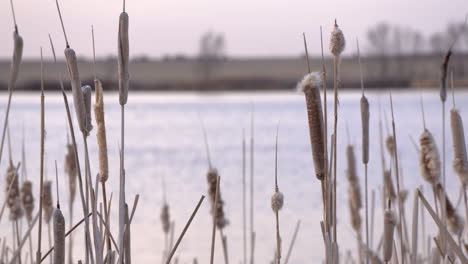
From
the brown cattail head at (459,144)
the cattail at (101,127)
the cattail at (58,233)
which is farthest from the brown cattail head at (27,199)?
the brown cattail head at (459,144)

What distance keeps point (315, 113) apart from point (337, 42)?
173 mm

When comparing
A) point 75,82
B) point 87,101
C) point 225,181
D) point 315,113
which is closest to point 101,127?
point 87,101

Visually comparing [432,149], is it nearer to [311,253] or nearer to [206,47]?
[311,253]

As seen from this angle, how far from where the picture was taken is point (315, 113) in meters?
1.07

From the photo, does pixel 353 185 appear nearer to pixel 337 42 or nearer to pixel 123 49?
pixel 337 42

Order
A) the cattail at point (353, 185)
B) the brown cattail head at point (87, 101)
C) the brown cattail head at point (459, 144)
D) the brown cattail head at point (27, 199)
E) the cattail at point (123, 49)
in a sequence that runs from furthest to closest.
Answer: the cattail at point (353, 185) → the brown cattail head at point (27, 199) → the brown cattail head at point (459, 144) → the brown cattail head at point (87, 101) → the cattail at point (123, 49)

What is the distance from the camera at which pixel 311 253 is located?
451 centimetres

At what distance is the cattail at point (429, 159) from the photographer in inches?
63.8

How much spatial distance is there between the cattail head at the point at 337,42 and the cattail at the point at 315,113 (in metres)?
0.06

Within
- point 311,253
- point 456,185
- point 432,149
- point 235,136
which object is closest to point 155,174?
point 456,185

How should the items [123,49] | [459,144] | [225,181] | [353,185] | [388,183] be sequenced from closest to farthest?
[123,49] < [459,144] < [388,183] < [353,185] < [225,181]

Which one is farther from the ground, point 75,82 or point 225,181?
point 75,82

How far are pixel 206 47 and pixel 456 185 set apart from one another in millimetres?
46848

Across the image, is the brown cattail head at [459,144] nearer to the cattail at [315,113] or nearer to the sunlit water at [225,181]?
the sunlit water at [225,181]
